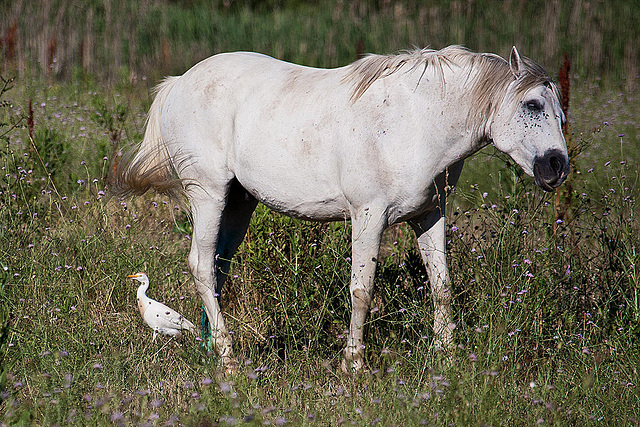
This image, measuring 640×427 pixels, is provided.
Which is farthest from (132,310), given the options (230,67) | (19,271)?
(230,67)

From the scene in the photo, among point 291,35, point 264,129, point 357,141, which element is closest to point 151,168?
point 264,129

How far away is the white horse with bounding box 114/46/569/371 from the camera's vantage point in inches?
131

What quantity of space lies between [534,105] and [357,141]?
2.80ft

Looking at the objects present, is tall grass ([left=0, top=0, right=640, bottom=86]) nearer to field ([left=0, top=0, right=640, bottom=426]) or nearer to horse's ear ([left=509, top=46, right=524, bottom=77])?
field ([left=0, top=0, right=640, bottom=426])

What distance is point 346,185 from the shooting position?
3.52m

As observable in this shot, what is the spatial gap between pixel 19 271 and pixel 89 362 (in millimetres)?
1301

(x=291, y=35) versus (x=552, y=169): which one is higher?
(x=552, y=169)

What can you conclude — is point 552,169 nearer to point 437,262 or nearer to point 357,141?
point 437,262

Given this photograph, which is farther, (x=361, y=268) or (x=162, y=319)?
(x=162, y=319)

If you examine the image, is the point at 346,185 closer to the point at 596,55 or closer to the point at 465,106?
the point at 465,106

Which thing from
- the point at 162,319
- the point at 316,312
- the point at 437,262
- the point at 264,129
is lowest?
the point at 162,319

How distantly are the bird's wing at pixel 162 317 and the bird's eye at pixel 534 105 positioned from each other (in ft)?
7.29

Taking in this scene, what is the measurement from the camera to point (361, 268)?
3580mm

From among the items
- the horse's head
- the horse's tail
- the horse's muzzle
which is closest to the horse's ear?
the horse's head
